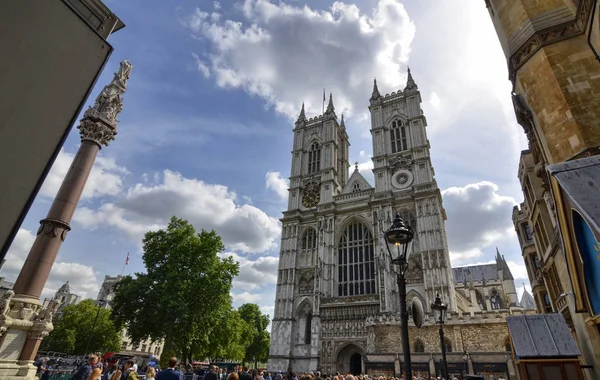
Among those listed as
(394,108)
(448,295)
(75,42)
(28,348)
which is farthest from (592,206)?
(394,108)

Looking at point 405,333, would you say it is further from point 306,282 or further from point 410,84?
point 410,84

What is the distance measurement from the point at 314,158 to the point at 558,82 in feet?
121

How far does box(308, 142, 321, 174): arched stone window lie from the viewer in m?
43.6

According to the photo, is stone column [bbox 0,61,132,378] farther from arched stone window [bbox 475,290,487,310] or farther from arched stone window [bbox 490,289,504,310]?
arched stone window [bbox 490,289,504,310]

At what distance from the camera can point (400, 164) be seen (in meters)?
36.5

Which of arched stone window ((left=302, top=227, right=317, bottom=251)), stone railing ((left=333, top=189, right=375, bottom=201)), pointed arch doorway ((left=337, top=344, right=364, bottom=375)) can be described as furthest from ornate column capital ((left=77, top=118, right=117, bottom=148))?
stone railing ((left=333, top=189, right=375, bottom=201))

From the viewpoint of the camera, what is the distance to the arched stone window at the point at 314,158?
43.6 m

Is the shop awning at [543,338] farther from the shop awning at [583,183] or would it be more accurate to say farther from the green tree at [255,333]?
the green tree at [255,333]

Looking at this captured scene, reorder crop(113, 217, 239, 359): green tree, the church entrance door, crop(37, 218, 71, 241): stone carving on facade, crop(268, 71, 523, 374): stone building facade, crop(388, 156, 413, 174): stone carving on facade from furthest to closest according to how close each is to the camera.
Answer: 1. crop(388, 156, 413, 174): stone carving on facade
2. the church entrance door
3. crop(268, 71, 523, 374): stone building facade
4. crop(113, 217, 239, 359): green tree
5. crop(37, 218, 71, 241): stone carving on facade

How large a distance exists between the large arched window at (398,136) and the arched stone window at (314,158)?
406 inches

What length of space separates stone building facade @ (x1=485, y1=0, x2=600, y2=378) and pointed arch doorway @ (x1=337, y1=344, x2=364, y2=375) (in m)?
22.0

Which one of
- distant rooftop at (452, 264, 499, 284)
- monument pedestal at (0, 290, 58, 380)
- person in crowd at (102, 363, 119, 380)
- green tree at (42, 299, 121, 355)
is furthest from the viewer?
distant rooftop at (452, 264, 499, 284)

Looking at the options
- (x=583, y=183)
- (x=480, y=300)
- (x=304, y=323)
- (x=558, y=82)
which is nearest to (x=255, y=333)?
(x=304, y=323)

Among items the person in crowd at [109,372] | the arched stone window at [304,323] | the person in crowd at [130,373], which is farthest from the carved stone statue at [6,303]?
the arched stone window at [304,323]
